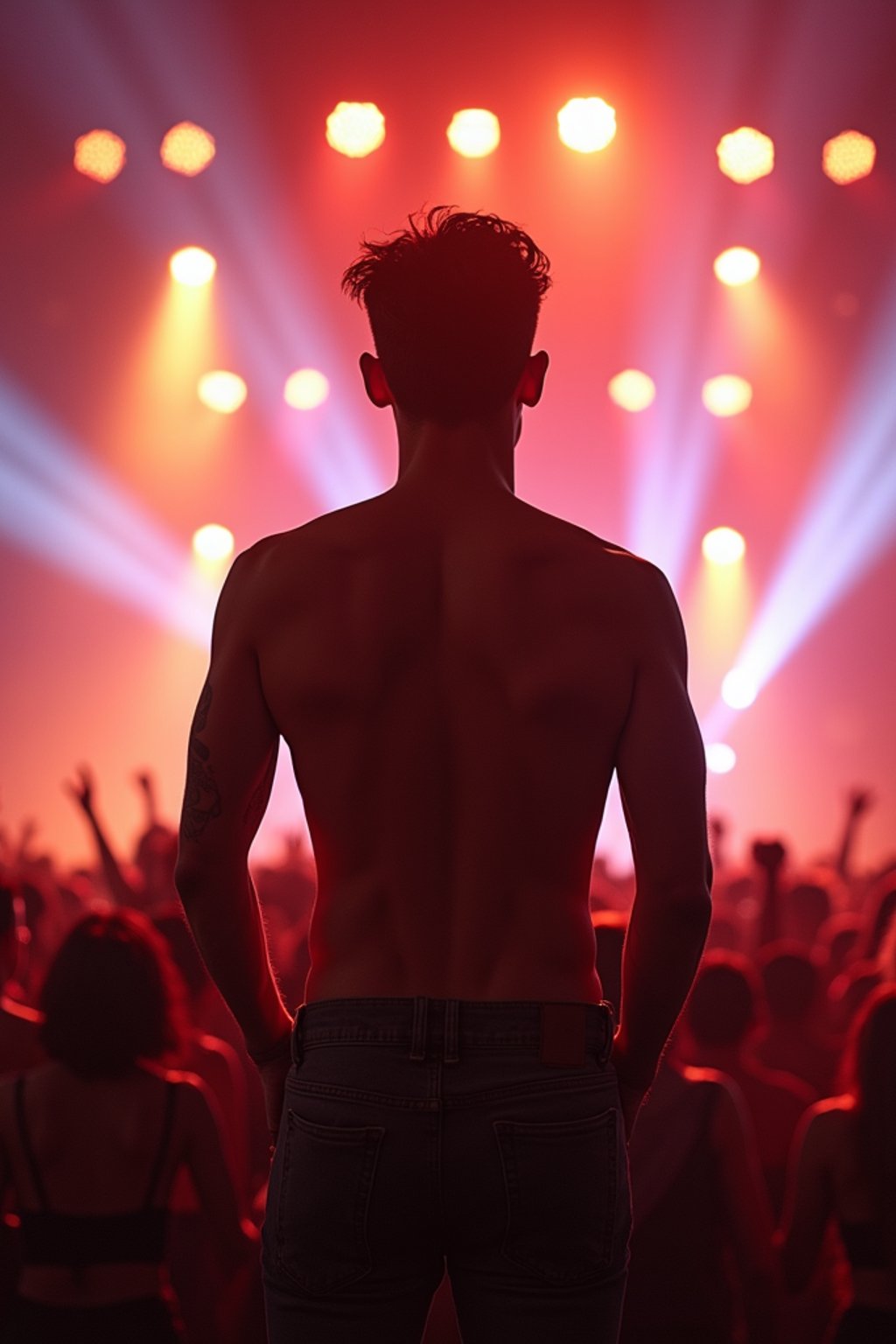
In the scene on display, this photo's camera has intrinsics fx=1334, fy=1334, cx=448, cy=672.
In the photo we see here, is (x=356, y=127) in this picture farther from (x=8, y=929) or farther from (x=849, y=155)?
(x=8, y=929)

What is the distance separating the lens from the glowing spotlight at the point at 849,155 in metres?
8.02

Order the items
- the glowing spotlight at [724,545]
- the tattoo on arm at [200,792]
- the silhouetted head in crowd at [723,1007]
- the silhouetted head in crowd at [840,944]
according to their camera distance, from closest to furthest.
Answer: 1. the tattoo on arm at [200,792]
2. the silhouetted head in crowd at [723,1007]
3. the silhouetted head in crowd at [840,944]
4. the glowing spotlight at [724,545]

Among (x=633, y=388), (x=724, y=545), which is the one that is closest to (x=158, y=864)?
(x=633, y=388)

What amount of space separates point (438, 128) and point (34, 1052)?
6.49 metres

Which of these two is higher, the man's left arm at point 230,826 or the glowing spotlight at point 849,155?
the glowing spotlight at point 849,155

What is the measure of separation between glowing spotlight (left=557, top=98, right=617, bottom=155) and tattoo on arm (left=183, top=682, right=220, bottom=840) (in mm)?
6895

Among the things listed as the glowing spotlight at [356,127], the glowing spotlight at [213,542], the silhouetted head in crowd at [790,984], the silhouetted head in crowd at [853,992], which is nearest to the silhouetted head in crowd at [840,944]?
the silhouetted head in crowd at [853,992]

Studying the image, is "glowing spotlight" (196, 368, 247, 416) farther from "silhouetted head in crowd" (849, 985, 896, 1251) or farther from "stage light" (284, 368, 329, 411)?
"silhouetted head in crowd" (849, 985, 896, 1251)

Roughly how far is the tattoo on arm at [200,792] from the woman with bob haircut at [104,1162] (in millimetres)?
1187

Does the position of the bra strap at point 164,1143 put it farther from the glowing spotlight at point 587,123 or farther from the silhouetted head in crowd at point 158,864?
the glowing spotlight at point 587,123

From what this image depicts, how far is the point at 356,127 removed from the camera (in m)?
7.99

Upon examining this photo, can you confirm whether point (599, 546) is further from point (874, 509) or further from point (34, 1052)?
point (874, 509)

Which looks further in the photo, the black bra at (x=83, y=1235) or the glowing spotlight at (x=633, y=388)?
the glowing spotlight at (x=633, y=388)

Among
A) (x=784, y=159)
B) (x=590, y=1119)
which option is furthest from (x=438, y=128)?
(x=590, y=1119)
